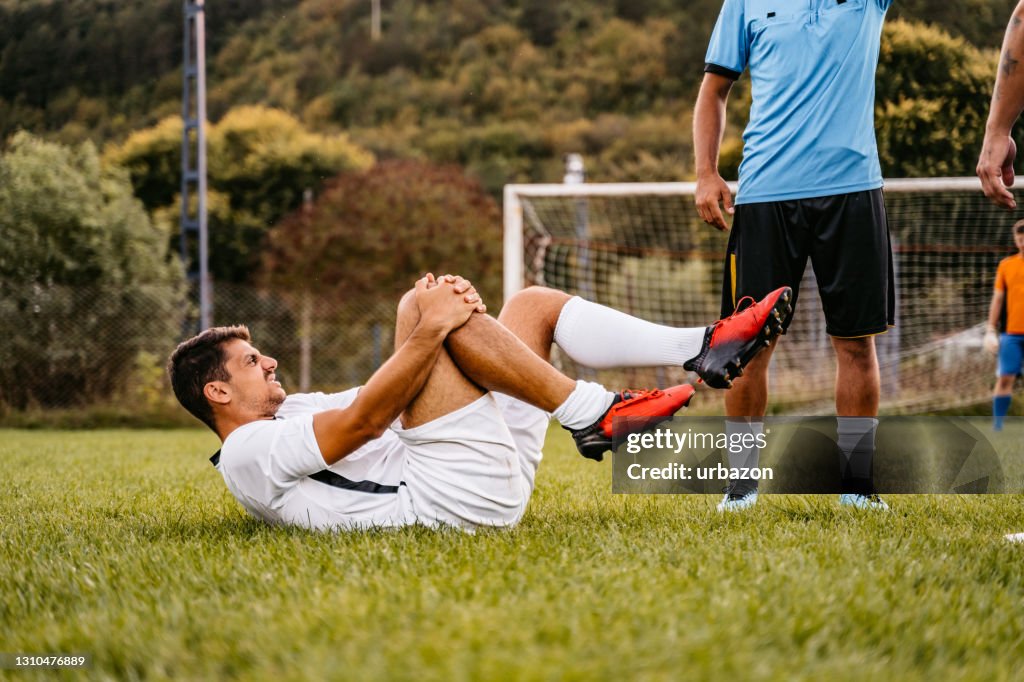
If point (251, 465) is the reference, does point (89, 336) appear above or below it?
below

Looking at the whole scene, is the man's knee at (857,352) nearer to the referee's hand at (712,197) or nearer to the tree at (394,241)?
the referee's hand at (712,197)

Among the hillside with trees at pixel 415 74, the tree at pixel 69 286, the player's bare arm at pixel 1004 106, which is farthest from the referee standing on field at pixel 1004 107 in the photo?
the tree at pixel 69 286

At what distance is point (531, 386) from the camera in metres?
2.29

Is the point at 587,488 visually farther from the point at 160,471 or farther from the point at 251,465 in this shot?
the point at 160,471

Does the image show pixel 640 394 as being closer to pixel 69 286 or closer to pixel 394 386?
pixel 394 386

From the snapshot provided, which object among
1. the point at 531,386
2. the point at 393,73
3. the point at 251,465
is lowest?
the point at 251,465

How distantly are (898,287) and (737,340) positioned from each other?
7846 millimetres

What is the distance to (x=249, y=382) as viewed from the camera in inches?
99.2

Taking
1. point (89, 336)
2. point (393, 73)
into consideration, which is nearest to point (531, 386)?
→ point (89, 336)

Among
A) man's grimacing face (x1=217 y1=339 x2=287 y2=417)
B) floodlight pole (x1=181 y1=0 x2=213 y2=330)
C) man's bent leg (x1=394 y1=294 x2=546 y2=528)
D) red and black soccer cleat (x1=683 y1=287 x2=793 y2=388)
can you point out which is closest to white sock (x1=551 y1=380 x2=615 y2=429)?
man's bent leg (x1=394 y1=294 x2=546 y2=528)

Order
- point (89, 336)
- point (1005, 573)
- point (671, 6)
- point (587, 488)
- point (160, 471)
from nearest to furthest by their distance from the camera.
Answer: point (1005, 573) → point (587, 488) → point (160, 471) → point (89, 336) → point (671, 6)

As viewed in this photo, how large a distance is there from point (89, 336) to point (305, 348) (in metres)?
2.73

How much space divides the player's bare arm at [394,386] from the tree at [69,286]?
960cm

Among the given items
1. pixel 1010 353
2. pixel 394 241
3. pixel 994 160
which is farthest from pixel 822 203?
pixel 394 241
